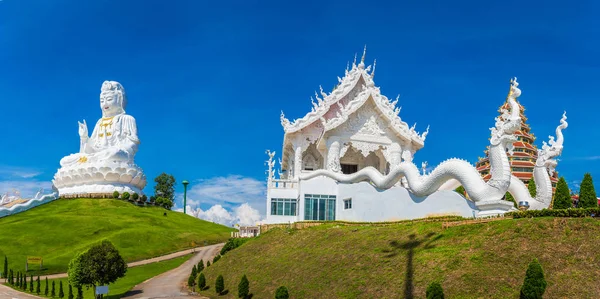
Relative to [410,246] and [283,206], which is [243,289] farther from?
[283,206]

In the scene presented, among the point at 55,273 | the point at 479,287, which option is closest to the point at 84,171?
the point at 55,273

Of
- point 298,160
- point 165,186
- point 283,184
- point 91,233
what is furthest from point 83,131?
point 283,184

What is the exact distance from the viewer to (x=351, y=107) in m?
41.6

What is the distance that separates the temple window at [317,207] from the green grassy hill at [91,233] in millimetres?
13576

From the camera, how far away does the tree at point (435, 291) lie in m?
15.8

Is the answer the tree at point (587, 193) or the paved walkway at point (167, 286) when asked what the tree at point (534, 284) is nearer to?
the paved walkway at point (167, 286)

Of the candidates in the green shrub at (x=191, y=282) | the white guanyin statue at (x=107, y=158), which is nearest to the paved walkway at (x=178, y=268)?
the green shrub at (x=191, y=282)

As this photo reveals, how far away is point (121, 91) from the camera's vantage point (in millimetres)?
71688

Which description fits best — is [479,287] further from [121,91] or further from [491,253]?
[121,91]

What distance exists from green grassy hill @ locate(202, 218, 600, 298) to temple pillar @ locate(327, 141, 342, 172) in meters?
12.8

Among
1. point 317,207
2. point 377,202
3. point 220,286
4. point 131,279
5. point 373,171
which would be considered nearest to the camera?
point 220,286

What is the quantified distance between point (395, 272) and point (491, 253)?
3438 millimetres

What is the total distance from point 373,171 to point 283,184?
7.93 metres

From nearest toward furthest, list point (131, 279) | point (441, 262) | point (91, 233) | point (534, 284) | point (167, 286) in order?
point (534, 284) → point (441, 262) → point (167, 286) → point (131, 279) → point (91, 233)
